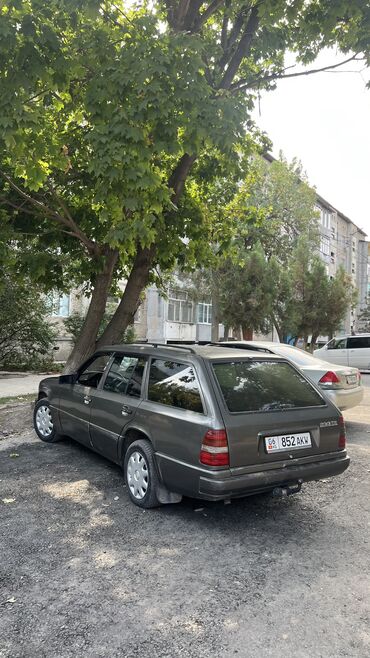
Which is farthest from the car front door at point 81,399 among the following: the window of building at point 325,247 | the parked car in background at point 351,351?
the window of building at point 325,247

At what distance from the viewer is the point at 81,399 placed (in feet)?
18.9

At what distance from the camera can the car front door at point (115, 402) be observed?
481 centimetres

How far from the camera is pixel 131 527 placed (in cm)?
403

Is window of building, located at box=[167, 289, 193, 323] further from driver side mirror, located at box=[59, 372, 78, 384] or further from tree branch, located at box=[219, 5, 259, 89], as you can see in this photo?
driver side mirror, located at box=[59, 372, 78, 384]

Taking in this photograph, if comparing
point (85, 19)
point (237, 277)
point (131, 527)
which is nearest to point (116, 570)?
point (131, 527)

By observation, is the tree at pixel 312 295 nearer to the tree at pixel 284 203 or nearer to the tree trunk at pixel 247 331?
the tree at pixel 284 203

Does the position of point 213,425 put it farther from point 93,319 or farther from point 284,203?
point 284,203

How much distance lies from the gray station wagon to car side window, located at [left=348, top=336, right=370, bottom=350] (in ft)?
57.9

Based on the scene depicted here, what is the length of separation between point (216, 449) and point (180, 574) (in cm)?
91

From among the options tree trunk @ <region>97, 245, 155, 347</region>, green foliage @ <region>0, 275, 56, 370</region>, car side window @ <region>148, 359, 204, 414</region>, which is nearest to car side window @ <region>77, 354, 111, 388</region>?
car side window @ <region>148, 359, 204, 414</region>

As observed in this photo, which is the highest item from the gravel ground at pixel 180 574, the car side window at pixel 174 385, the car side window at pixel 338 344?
the car side window at pixel 338 344

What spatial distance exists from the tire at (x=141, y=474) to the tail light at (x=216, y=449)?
28.5 inches

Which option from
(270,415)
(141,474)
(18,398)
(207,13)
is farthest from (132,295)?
(270,415)

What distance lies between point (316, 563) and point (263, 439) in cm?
97
